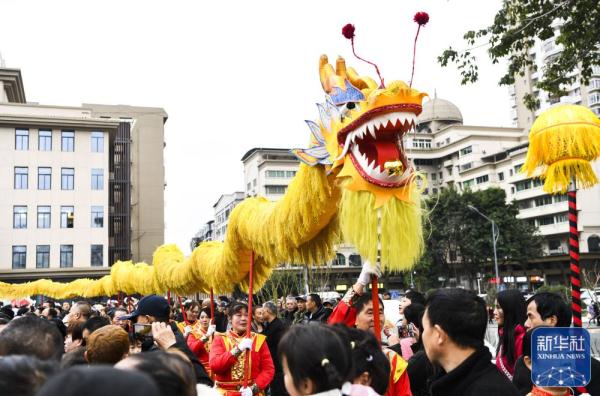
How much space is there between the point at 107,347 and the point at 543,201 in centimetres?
5142

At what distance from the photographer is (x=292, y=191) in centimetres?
527

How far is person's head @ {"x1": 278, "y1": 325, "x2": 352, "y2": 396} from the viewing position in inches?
90.3

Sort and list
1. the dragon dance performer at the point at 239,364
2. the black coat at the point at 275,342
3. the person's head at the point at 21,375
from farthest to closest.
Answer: the black coat at the point at 275,342, the dragon dance performer at the point at 239,364, the person's head at the point at 21,375

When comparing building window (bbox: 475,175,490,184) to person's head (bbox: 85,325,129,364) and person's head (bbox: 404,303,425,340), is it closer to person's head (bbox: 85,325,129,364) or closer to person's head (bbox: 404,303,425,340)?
person's head (bbox: 404,303,425,340)

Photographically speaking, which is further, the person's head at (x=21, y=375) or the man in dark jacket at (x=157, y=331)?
the man in dark jacket at (x=157, y=331)

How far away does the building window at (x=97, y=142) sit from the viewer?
40.7 metres

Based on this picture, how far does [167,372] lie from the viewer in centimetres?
195

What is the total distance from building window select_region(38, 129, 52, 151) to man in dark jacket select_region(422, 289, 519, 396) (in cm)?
4062

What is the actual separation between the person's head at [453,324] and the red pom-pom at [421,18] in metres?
2.41

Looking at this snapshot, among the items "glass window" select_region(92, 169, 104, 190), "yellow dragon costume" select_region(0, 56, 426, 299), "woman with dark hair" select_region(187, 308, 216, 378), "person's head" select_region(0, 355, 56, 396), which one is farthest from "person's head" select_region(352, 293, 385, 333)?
"glass window" select_region(92, 169, 104, 190)

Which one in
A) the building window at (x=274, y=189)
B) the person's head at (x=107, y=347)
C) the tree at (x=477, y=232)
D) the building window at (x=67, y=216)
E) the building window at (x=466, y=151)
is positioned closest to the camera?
the person's head at (x=107, y=347)

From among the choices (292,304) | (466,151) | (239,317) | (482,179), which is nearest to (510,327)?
(239,317)

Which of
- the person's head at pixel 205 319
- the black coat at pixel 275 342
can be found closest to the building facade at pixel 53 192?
the person's head at pixel 205 319

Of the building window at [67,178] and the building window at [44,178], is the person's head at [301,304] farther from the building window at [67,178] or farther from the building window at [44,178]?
the building window at [44,178]
